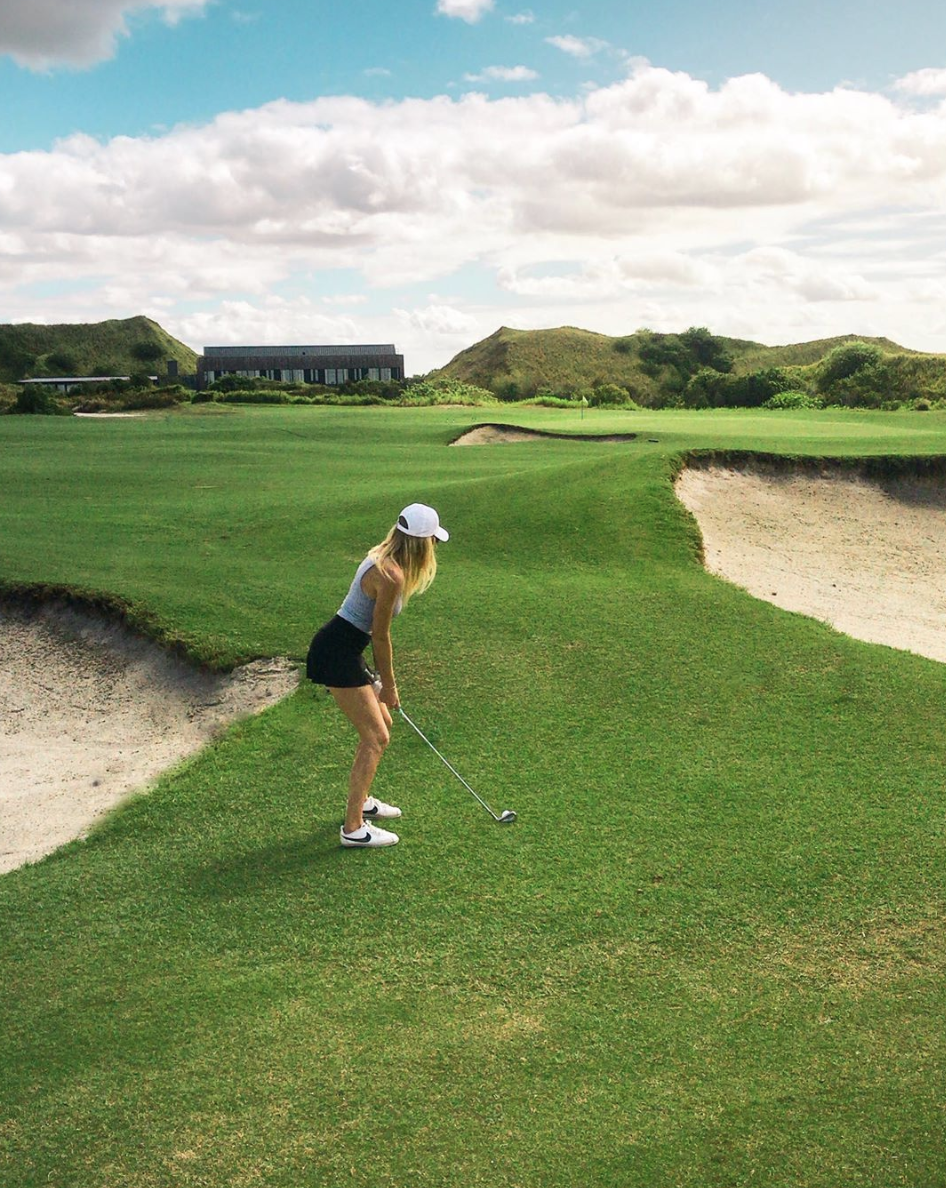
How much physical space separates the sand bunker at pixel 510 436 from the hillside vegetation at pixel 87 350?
86.4 metres

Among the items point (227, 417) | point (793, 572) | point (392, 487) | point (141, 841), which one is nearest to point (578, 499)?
point (793, 572)

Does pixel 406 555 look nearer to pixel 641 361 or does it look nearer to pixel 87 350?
pixel 87 350

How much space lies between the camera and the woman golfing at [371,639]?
7945 millimetres

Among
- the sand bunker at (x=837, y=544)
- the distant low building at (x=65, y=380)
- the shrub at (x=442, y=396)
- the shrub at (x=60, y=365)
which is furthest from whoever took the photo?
the shrub at (x=60, y=365)

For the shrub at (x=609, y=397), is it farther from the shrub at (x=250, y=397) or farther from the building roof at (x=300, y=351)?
the building roof at (x=300, y=351)

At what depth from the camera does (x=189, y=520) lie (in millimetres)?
21938

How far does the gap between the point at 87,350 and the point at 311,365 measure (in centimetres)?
3661

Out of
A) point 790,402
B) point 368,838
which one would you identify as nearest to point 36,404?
point 790,402

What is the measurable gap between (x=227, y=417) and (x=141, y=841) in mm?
47137

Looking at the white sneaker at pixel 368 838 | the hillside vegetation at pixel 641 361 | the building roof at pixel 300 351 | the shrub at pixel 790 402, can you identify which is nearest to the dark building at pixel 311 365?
the building roof at pixel 300 351

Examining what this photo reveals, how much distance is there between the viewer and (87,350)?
128625mm

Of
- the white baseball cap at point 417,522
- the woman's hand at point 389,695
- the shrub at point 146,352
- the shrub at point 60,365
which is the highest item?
the shrub at point 146,352

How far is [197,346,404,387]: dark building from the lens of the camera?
10812 cm

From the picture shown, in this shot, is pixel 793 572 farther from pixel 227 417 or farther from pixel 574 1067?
pixel 227 417
